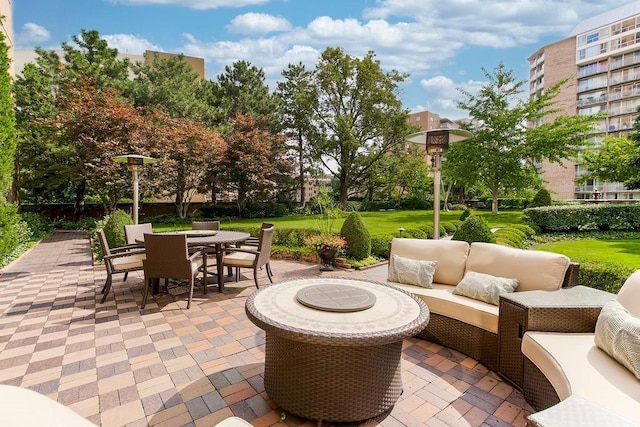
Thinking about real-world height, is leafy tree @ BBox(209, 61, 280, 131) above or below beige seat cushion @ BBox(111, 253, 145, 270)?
above

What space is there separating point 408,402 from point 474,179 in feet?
50.5

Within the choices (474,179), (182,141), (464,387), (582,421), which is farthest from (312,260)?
(474,179)

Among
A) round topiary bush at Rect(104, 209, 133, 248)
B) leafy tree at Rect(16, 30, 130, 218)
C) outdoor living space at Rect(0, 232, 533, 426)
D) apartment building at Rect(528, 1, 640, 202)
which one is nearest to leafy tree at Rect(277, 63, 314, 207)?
leafy tree at Rect(16, 30, 130, 218)

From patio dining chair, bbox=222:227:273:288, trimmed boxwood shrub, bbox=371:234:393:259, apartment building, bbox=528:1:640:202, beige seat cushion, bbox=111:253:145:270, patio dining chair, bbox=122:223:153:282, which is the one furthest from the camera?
apartment building, bbox=528:1:640:202

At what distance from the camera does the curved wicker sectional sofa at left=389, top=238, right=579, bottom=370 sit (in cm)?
267

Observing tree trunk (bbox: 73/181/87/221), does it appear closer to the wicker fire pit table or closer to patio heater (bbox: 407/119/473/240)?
patio heater (bbox: 407/119/473/240)

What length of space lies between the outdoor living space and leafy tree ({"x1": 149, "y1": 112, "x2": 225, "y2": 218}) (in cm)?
846

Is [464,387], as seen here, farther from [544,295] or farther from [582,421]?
[582,421]

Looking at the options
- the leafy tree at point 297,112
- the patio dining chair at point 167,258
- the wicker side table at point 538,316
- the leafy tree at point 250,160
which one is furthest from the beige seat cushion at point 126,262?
the leafy tree at point 297,112

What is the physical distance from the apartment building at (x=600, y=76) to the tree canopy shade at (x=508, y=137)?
22.3m

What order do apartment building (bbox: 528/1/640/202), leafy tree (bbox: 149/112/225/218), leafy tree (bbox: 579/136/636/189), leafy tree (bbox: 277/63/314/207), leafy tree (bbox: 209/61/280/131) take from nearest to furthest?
1. leafy tree (bbox: 149/112/225/218)
2. leafy tree (bbox: 579/136/636/189)
3. leafy tree (bbox: 209/61/280/131)
4. leafy tree (bbox: 277/63/314/207)
5. apartment building (bbox: 528/1/640/202)

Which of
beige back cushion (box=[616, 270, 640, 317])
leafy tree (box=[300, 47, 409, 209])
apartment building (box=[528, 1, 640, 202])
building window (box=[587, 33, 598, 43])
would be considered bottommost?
beige back cushion (box=[616, 270, 640, 317])

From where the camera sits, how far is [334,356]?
188 cm

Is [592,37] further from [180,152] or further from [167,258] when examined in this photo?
[167,258]
